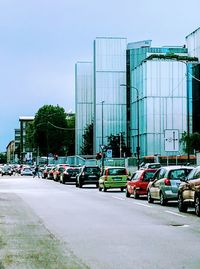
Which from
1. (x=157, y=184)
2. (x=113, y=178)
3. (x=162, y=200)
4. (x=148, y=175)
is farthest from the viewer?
(x=113, y=178)

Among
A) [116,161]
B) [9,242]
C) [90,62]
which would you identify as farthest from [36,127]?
[9,242]

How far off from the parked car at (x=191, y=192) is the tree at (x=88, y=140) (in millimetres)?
92413

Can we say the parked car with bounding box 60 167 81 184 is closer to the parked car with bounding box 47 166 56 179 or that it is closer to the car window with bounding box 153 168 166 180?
the parked car with bounding box 47 166 56 179

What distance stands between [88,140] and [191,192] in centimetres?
9449

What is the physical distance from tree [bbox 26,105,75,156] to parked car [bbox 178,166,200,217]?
105 meters

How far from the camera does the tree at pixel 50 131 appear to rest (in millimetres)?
129500

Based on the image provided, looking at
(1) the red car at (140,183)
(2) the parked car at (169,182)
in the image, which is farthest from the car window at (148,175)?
(2) the parked car at (169,182)

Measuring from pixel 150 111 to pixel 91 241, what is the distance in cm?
8161

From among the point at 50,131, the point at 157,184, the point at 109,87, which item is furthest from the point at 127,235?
the point at 50,131

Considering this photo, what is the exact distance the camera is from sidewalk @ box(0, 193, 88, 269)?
9477 mm

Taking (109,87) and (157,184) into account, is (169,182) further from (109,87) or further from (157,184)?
(109,87)

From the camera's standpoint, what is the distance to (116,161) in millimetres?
78312

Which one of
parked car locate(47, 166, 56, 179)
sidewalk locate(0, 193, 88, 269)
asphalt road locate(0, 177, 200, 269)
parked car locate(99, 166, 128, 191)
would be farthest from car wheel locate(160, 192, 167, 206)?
parked car locate(47, 166, 56, 179)

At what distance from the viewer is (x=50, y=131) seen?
5118 inches
